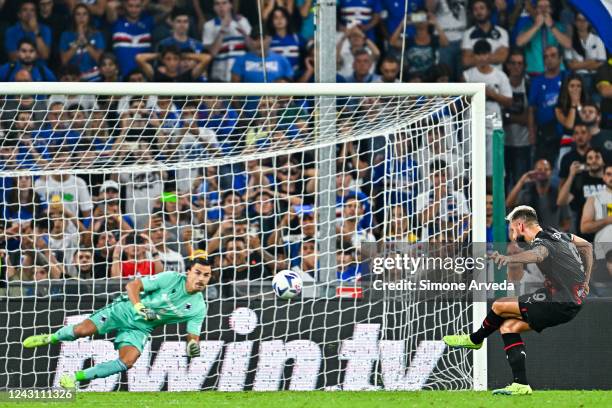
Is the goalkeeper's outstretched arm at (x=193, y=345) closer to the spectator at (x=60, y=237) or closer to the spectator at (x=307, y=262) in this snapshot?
the spectator at (x=307, y=262)

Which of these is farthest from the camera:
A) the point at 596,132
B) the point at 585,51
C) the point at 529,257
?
the point at 585,51

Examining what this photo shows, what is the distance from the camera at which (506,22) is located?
14570mm

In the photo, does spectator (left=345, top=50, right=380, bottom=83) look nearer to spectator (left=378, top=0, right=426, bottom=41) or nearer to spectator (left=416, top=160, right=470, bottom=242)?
spectator (left=378, top=0, right=426, bottom=41)

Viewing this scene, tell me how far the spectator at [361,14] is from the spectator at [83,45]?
2.80 m

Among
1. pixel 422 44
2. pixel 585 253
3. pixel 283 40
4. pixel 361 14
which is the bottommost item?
pixel 585 253

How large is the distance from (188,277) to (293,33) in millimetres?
4827

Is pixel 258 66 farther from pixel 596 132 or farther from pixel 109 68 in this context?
pixel 596 132

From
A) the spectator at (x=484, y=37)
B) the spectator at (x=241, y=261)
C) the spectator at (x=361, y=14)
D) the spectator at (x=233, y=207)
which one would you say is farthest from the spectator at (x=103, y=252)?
the spectator at (x=484, y=37)

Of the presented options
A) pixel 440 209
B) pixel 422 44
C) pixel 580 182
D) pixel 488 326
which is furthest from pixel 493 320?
pixel 422 44

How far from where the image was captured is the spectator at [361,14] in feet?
47.1

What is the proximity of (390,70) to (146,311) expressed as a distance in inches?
194

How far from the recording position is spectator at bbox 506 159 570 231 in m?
13.5

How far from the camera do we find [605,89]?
14.4 metres

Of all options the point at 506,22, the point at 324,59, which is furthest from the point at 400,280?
the point at 506,22
